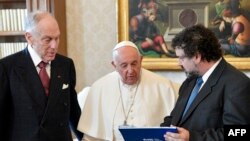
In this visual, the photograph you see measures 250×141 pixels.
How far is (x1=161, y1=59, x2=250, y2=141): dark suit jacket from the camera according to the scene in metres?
1.61

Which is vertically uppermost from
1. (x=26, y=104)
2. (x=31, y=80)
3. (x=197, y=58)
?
(x=197, y=58)

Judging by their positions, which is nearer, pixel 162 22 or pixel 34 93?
pixel 34 93

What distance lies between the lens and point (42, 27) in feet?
6.37

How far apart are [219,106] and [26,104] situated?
103 centimetres

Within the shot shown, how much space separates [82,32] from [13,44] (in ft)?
2.26

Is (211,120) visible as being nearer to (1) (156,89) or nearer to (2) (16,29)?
(1) (156,89)

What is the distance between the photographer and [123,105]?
262 cm

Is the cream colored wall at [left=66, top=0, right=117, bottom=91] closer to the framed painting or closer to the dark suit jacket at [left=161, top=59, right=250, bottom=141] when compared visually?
the framed painting

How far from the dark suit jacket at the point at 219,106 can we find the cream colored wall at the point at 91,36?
5.74ft

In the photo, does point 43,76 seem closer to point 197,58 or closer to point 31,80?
point 31,80

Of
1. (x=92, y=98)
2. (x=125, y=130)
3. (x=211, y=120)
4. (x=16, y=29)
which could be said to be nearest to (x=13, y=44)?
(x=16, y=29)
